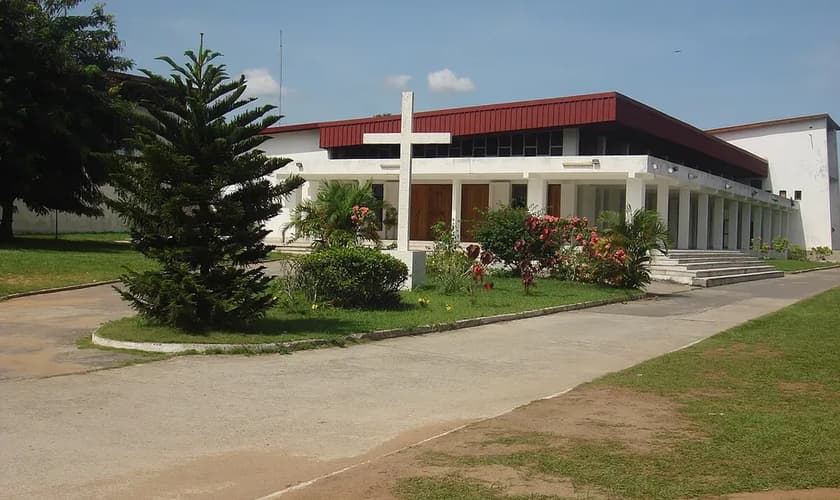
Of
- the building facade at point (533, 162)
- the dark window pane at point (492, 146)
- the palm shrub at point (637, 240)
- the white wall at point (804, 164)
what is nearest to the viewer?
the palm shrub at point (637, 240)

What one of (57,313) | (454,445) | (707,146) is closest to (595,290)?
(57,313)

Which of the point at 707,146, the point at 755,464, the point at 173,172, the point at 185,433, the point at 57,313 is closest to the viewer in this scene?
the point at 755,464

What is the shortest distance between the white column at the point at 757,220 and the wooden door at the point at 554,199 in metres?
20.2

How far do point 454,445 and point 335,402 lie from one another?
80.4 inches

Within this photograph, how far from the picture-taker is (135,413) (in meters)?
6.93

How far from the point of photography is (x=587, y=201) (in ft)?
127

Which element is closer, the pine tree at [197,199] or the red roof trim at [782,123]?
the pine tree at [197,199]

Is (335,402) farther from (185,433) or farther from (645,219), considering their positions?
(645,219)

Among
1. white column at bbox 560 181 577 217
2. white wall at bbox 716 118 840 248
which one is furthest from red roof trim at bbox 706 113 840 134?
white column at bbox 560 181 577 217

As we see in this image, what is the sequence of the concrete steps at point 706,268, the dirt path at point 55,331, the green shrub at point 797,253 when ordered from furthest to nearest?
the green shrub at point 797,253 < the concrete steps at point 706,268 < the dirt path at point 55,331

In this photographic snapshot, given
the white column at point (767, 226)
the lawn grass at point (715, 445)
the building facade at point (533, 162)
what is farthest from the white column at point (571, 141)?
the lawn grass at point (715, 445)

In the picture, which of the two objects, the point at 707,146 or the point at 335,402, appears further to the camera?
the point at 707,146

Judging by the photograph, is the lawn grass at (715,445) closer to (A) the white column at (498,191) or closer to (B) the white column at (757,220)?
(A) the white column at (498,191)

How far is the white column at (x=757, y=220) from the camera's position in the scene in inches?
1928
